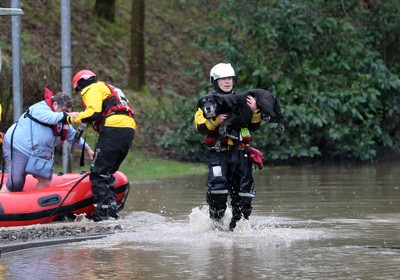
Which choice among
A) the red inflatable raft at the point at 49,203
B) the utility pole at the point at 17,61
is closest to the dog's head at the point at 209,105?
the red inflatable raft at the point at 49,203

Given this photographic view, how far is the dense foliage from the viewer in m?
23.9

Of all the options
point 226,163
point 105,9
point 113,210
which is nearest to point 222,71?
point 226,163

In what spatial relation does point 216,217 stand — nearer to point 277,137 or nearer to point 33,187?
point 33,187

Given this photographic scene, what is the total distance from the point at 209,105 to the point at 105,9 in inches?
881

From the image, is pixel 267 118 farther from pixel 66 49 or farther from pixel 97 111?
pixel 66 49

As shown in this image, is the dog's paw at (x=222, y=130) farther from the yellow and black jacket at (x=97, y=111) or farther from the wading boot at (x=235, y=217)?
the yellow and black jacket at (x=97, y=111)

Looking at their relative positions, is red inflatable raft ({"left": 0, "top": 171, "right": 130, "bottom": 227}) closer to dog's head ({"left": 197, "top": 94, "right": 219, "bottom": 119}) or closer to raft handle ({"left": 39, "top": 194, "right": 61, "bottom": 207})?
raft handle ({"left": 39, "top": 194, "right": 61, "bottom": 207})

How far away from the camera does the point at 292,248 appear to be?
34.0 feet

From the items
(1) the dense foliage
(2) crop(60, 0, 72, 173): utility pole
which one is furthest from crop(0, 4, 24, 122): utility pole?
(1) the dense foliage

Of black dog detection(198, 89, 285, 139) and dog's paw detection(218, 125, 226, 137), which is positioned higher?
black dog detection(198, 89, 285, 139)

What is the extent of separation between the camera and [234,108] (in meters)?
11.7

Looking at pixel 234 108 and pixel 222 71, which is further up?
pixel 222 71

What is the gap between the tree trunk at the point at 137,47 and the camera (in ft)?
93.1

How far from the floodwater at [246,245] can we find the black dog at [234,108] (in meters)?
1.06
